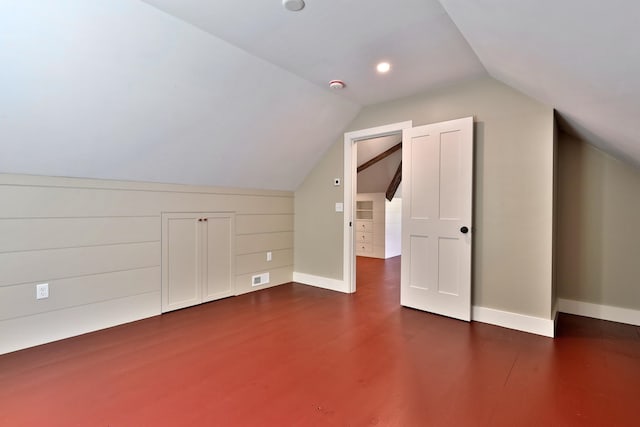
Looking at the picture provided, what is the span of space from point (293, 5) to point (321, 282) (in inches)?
129

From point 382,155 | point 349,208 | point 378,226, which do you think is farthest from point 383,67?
point 378,226

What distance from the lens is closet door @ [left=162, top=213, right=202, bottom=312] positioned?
3.23 metres

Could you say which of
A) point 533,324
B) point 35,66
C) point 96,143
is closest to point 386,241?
point 533,324

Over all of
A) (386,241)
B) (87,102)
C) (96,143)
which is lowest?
(386,241)

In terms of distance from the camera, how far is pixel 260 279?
13.7 feet

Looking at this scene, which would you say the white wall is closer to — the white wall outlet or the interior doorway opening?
the interior doorway opening

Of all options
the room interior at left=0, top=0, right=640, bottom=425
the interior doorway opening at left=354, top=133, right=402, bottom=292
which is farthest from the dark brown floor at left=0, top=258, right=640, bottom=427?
the interior doorway opening at left=354, top=133, right=402, bottom=292

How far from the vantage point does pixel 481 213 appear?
119 inches

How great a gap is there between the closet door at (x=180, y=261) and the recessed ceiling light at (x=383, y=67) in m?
2.44

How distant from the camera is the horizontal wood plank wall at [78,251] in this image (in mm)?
2357

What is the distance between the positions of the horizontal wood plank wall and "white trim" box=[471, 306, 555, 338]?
122 inches

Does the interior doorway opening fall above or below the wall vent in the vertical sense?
above

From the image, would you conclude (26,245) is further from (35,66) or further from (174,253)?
(35,66)

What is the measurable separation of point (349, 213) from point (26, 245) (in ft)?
10.3
